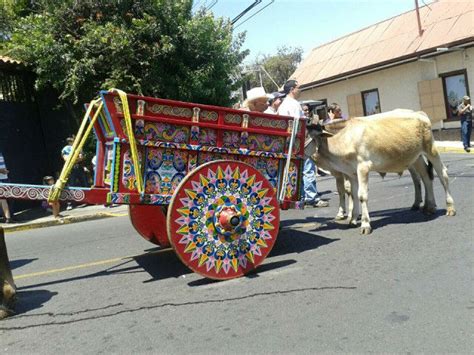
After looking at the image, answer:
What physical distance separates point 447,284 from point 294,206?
73.3 inches

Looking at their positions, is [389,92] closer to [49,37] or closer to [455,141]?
[455,141]

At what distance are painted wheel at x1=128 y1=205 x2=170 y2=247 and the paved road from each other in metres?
0.29

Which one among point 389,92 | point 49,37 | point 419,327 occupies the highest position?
point 49,37

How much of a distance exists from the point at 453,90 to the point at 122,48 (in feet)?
44.4

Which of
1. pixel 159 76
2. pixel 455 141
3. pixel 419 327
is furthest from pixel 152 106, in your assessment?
pixel 455 141

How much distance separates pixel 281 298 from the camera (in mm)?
4324

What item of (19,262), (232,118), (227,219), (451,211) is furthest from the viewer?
(19,262)

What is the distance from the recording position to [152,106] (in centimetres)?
470

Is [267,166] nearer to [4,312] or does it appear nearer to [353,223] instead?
[353,223]

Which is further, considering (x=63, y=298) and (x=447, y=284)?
(x=63, y=298)

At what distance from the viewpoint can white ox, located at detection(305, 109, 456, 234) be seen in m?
6.38

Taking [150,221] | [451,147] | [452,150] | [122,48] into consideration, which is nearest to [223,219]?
[150,221]

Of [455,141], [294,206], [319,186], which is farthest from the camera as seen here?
[455,141]

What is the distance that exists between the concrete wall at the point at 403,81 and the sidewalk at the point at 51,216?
1392 centimetres
